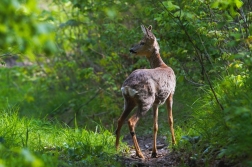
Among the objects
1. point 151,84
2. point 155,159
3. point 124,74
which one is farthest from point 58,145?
point 124,74

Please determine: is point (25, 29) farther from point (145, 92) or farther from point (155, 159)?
point (155, 159)

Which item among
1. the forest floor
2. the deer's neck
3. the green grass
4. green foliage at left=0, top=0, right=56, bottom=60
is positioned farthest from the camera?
the deer's neck

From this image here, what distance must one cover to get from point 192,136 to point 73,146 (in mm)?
1397

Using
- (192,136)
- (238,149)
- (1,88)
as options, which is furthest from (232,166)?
(1,88)

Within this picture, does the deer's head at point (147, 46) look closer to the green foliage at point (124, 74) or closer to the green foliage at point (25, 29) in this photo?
the green foliage at point (124, 74)

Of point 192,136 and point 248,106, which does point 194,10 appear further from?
point 248,106

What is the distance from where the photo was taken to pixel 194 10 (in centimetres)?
696

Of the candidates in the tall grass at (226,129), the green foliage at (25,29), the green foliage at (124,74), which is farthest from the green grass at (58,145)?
the green foliage at (25,29)

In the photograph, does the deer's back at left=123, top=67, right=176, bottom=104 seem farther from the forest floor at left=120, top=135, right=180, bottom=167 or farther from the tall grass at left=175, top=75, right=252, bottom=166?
the forest floor at left=120, top=135, right=180, bottom=167

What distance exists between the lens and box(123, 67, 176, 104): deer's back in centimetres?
634

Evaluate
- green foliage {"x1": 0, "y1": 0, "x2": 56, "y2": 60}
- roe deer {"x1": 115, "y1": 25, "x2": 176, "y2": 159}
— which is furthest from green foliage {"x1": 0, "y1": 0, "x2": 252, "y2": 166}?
A: roe deer {"x1": 115, "y1": 25, "x2": 176, "y2": 159}

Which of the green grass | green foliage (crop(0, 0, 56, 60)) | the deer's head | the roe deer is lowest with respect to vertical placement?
the green grass

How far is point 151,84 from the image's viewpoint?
6500mm

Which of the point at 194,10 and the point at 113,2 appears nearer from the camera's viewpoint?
the point at 194,10
